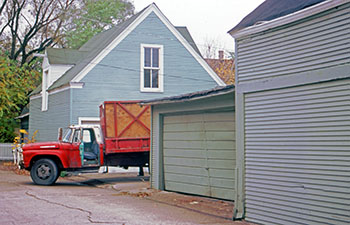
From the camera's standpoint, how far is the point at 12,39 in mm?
39000

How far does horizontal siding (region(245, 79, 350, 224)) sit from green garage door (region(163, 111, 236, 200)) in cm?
209

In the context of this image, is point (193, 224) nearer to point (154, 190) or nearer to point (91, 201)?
point (91, 201)

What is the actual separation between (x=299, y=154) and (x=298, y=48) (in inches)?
78.6

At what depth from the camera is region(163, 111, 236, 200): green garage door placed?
12617 mm

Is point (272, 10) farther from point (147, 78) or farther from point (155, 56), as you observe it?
point (155, 56)

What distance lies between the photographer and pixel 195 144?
13.9m

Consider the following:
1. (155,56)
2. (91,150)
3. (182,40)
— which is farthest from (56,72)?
(91,150)

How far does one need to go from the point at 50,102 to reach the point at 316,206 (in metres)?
20.6

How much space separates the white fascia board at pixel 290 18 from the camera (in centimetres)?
855

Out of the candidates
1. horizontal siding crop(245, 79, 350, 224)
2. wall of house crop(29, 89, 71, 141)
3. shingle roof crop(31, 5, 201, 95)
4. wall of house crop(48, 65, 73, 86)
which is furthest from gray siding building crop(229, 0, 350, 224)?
wall of house crop(48, 65, 73, 86)

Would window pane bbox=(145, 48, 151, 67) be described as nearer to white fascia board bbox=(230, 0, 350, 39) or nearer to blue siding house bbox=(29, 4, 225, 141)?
blue siding house bbox=(29, 4, 225, 141)

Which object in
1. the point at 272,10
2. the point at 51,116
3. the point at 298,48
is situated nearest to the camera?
the point at 298,48

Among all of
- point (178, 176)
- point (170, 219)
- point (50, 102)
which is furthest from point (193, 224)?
point (50, 102)

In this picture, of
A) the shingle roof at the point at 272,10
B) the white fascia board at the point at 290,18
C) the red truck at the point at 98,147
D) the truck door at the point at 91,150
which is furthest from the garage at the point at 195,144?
the truck door at the point at 91,150
